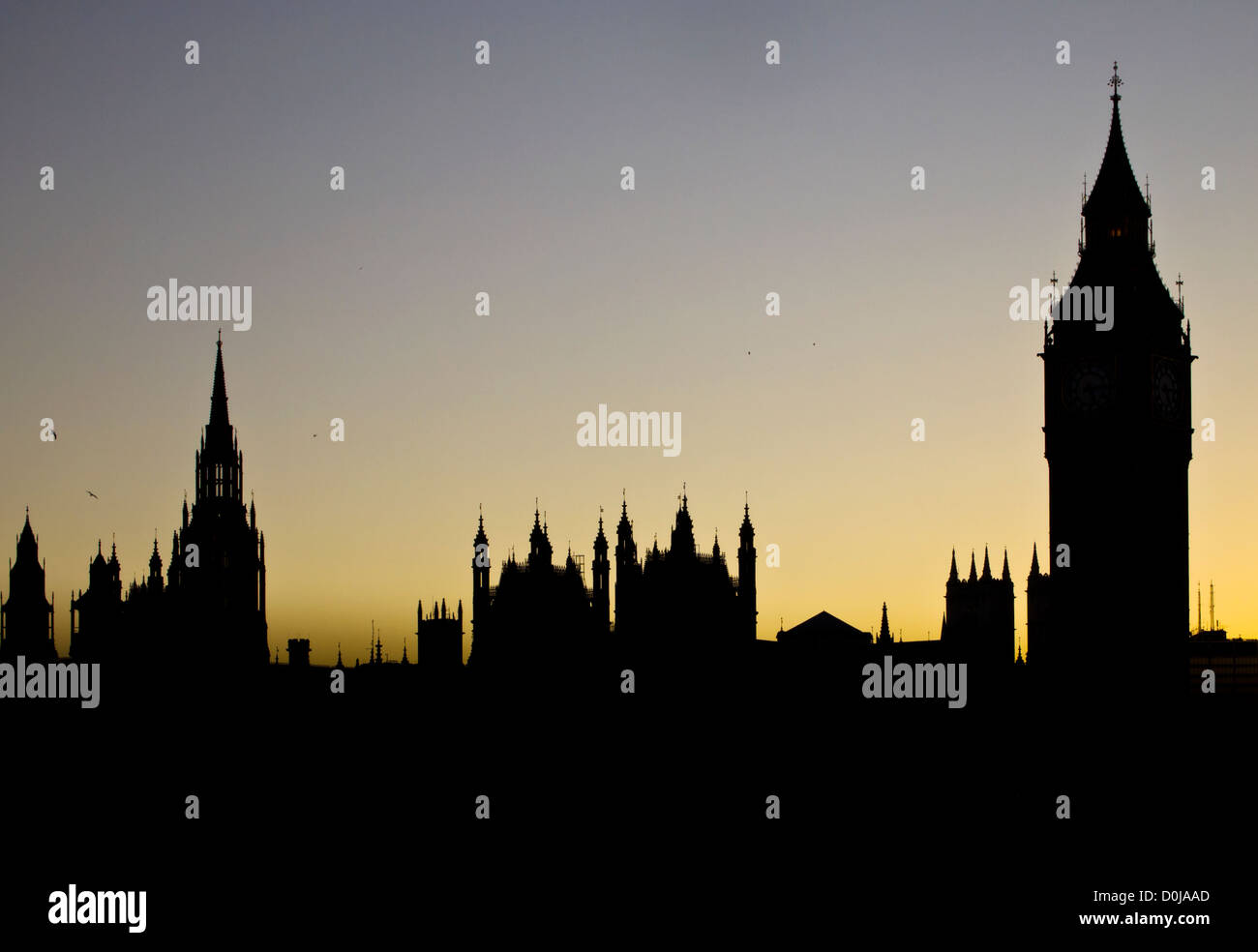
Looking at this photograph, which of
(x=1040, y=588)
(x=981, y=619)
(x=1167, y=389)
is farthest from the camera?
(x=981, y=619)

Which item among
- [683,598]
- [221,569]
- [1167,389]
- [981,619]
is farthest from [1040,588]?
[221,569]

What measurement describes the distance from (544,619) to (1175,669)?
113 feet

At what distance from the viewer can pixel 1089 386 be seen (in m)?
99.4

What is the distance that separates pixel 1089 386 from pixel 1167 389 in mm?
4521

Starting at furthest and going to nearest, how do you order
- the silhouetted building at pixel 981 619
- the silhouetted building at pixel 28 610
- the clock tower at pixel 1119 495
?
the silhouetted building at pixel 28 610 < the silhouetted building at pixel 981 619 < the clock tower at pixel 1119 495

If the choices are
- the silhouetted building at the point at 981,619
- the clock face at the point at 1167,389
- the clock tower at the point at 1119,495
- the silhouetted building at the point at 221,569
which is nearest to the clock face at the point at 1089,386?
the clock tower at the point at 1119,495

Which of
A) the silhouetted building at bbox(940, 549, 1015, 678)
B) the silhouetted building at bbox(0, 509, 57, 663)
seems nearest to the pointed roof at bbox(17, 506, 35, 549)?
the silhouetted building at bbox(0, 509, 57, 663)

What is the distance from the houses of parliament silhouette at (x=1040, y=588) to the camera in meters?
98.9

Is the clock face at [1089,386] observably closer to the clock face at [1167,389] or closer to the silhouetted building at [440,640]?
the clock face at [1167,389]

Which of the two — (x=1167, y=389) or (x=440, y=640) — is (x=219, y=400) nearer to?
(x=440, y=640)

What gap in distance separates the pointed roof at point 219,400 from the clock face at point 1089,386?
52.8 metres

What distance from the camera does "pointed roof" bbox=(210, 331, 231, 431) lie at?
11819 cm
